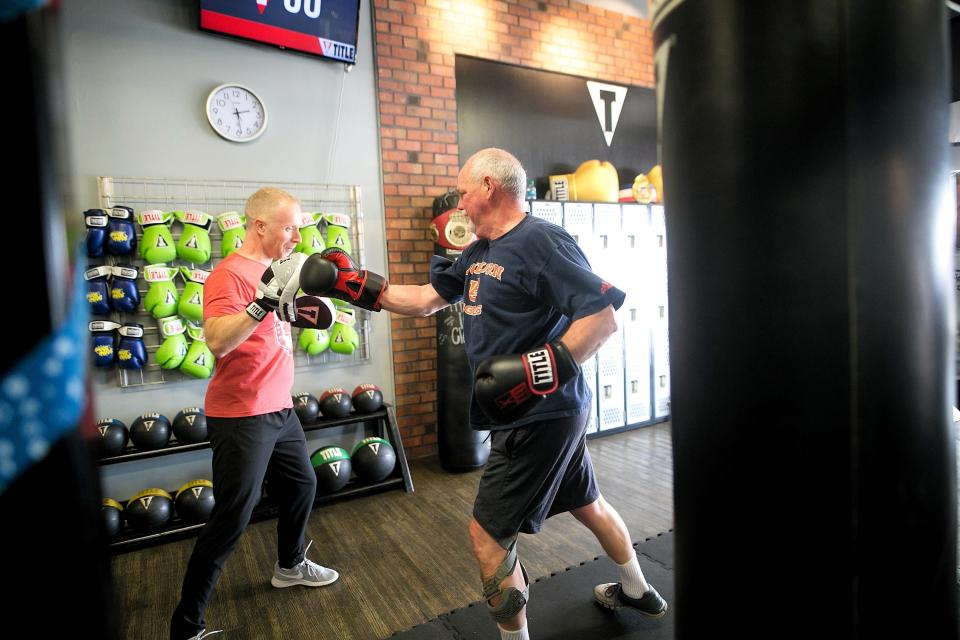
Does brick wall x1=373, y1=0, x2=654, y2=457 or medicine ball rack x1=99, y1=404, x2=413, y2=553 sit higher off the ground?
brick wall x1=373, y1=0, x2=654, y2=457

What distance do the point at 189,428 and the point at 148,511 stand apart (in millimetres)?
502

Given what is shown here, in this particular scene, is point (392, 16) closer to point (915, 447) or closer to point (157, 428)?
point (157, 428)

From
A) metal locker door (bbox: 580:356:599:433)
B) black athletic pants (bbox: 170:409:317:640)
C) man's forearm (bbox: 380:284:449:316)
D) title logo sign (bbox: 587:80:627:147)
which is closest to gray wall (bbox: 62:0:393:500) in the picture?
black athletic pants (bbox: 170:409:317:640)

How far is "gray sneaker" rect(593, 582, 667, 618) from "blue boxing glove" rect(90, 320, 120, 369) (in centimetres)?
298

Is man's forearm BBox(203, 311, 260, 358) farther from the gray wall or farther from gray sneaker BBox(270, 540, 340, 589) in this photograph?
the gray wall

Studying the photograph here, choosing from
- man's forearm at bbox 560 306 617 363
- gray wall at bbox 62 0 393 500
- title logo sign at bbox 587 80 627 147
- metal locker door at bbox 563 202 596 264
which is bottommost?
man's forearm at bbox 560 306 617 363

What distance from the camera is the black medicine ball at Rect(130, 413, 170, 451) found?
3.26 m

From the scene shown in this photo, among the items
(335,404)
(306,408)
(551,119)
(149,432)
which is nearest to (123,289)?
(149,432)

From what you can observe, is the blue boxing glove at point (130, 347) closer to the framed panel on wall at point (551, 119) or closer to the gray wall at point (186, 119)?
the gray wall at point (186, 119)

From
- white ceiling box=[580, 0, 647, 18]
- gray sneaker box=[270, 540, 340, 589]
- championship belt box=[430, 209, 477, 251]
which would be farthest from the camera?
white ceiling box=[580, 0, 647, 18]

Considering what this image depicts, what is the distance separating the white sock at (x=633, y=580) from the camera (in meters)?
2.23

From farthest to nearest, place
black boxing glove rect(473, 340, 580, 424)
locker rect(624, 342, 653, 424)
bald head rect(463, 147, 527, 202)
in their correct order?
locker rect(624, 342, 653, 424) < bald head rect(463, 147, 527, 202) < black boxing glove rect(473, 340, 580, 424)

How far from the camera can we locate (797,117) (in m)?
0.63

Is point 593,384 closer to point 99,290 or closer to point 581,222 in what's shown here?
point 581,222
